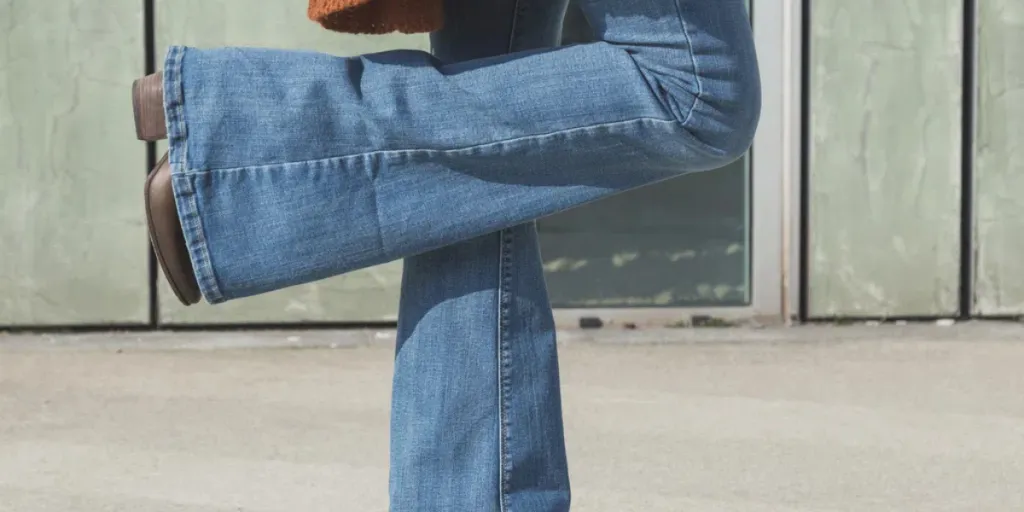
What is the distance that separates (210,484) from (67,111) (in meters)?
1.89

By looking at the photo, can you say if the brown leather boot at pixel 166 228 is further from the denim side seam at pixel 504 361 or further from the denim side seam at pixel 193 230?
the denim side seam at pixel 504 361

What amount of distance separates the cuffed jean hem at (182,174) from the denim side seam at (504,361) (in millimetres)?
297

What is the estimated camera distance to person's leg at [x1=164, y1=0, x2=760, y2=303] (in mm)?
1071

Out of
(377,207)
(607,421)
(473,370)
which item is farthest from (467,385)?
(607,421)

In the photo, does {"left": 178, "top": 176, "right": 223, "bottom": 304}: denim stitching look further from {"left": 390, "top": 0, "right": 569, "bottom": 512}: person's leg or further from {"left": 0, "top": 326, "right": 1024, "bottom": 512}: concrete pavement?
{"left": 0, "top": 326, "right": 1024, "bottom": 512}: concrete pavement

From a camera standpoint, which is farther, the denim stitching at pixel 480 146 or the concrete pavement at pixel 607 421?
the concrete pavement at pixel 607 421

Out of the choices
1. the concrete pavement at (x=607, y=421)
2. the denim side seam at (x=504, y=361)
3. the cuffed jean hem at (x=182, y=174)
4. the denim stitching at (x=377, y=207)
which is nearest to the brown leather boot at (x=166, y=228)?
the cuffed jean hem at (x=182, y=174)

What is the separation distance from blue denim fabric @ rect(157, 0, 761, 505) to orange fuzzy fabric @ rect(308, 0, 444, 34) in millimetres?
32

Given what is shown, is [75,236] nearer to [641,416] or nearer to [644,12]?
[641,416]

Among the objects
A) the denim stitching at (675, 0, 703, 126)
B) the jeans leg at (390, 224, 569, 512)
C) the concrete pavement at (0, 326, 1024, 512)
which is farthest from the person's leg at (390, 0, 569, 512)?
the concrete pavement at (0, 326, 1024, 512)

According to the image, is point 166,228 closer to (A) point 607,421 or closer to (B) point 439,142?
(B) point 439,142

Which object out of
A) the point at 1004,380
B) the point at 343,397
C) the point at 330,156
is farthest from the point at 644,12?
the point at 1004,380

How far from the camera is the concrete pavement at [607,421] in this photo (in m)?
1.87

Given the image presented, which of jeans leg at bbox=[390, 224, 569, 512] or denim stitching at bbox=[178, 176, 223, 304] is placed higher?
denim stitching at bbox=[178, 176, 223, 304]
